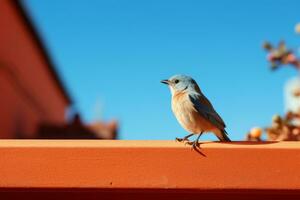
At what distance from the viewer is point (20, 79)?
9.98 m

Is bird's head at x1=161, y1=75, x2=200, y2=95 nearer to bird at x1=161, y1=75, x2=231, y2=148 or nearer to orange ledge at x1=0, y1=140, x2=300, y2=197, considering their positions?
bird at x1=161, y1=75, x2=231, y2=148

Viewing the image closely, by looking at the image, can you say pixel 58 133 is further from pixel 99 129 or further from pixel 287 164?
pixel 287 164

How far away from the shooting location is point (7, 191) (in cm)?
159

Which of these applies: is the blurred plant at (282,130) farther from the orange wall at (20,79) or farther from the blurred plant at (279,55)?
the orange wall at (20,79)

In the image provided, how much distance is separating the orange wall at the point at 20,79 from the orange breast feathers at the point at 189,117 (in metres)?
5.62

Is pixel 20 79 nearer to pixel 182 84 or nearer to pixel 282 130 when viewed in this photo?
pixel 182 84

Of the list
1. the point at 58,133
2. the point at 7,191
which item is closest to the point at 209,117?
the point at 7,191

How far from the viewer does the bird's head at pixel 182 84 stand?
317 centimetres

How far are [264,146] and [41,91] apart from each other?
1128 centimetres

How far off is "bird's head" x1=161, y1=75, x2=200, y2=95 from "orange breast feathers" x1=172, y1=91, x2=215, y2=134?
0.11m

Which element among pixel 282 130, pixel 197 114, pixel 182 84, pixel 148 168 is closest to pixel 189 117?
pixel 197 114

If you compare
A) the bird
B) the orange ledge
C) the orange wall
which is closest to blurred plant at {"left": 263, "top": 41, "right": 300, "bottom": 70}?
the bird

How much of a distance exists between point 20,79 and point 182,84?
735 cm

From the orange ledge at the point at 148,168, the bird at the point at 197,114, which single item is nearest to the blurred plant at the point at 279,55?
the bird at the point at 197,114
